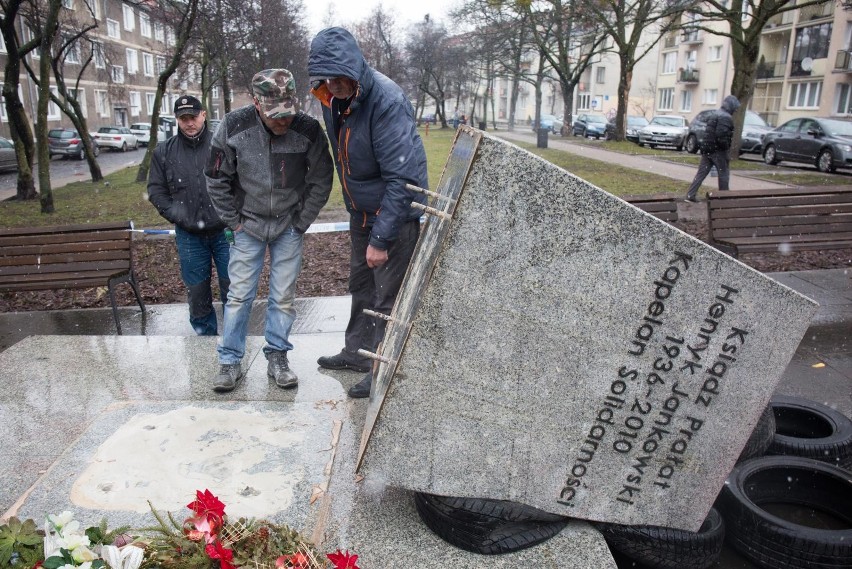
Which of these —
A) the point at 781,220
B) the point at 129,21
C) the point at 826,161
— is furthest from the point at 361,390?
the point at 129,21

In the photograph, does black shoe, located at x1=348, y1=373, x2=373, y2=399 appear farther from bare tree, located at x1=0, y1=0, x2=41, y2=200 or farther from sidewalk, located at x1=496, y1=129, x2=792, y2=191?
sidewalk, located at x1=496, y1=129, x2=792, y2=191

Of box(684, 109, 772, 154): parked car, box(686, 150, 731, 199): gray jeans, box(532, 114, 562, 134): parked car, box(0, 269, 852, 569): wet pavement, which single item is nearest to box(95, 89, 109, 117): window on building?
box(532, 114, 562, 134): parked car

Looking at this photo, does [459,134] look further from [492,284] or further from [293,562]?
[293,562]

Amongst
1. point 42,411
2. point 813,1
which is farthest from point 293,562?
point 813,1

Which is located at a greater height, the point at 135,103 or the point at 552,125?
the point at 135,103

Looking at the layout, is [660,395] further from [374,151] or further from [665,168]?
[665,168]

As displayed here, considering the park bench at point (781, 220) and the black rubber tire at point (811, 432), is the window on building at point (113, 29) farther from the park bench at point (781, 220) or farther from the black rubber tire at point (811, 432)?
the black rubber tire at point (811, 432)

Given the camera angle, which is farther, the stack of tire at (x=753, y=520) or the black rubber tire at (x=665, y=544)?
the black rubber tire at (x=665, y=544)

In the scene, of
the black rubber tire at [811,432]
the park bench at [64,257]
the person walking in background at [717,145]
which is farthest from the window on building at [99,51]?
the black rubber tire at [811,432]

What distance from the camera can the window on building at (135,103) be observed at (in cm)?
5297

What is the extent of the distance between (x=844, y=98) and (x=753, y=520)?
135 ft

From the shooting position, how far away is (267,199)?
3.93 metres

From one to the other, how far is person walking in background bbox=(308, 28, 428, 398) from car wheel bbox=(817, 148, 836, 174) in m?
18.8

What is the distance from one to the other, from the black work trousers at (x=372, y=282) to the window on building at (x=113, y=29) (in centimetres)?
4875
